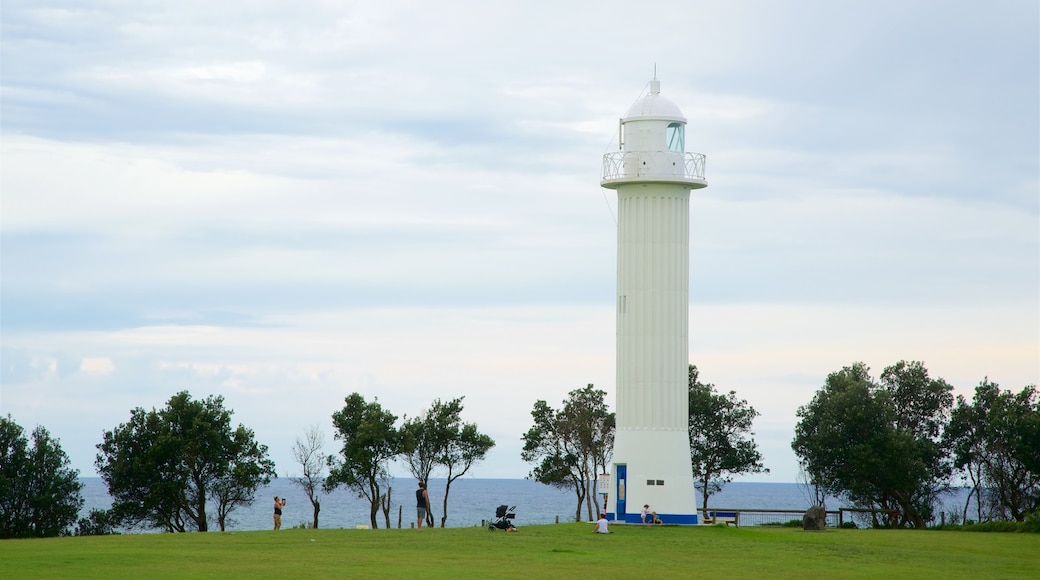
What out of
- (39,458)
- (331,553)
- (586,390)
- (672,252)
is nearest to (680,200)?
(672,252)

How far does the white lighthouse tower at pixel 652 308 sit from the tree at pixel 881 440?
11562 mm

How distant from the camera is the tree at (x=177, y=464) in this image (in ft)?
173

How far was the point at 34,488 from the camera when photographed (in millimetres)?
52656

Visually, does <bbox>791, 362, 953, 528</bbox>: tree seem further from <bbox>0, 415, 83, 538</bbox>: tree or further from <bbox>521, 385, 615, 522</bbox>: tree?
<bbox>0, 415, 83, 538</bbox>: tree

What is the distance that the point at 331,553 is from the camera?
2945 cm

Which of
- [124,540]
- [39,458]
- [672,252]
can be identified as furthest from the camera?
[39,458]

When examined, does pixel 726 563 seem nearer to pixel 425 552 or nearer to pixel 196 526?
pixel 425 552

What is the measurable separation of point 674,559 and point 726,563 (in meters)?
1.33

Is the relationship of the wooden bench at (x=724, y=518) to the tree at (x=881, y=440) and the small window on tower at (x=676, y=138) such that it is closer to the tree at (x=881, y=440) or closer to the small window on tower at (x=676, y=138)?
the tree at (x=881, y=440)

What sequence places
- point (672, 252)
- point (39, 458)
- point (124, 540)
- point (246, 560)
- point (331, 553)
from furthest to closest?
point (39, 458) < point (672, 252) < point (124, 540) < point (331, 553) < point (246, 560)

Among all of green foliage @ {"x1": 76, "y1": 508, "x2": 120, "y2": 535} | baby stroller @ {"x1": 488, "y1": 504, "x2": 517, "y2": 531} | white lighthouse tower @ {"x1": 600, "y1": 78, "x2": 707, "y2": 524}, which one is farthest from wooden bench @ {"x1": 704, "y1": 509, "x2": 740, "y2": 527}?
green foliage @ {"x1": 76, "y1": 508, "x2": 120, "y2": 535}

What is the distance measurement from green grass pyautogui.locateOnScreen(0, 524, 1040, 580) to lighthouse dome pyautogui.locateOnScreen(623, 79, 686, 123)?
53.5 ft

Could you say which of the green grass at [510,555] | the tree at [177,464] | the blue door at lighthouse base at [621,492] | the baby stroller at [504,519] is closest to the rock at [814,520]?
the green grass at [510,555]

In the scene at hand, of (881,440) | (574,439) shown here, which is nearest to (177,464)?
(574,439)
